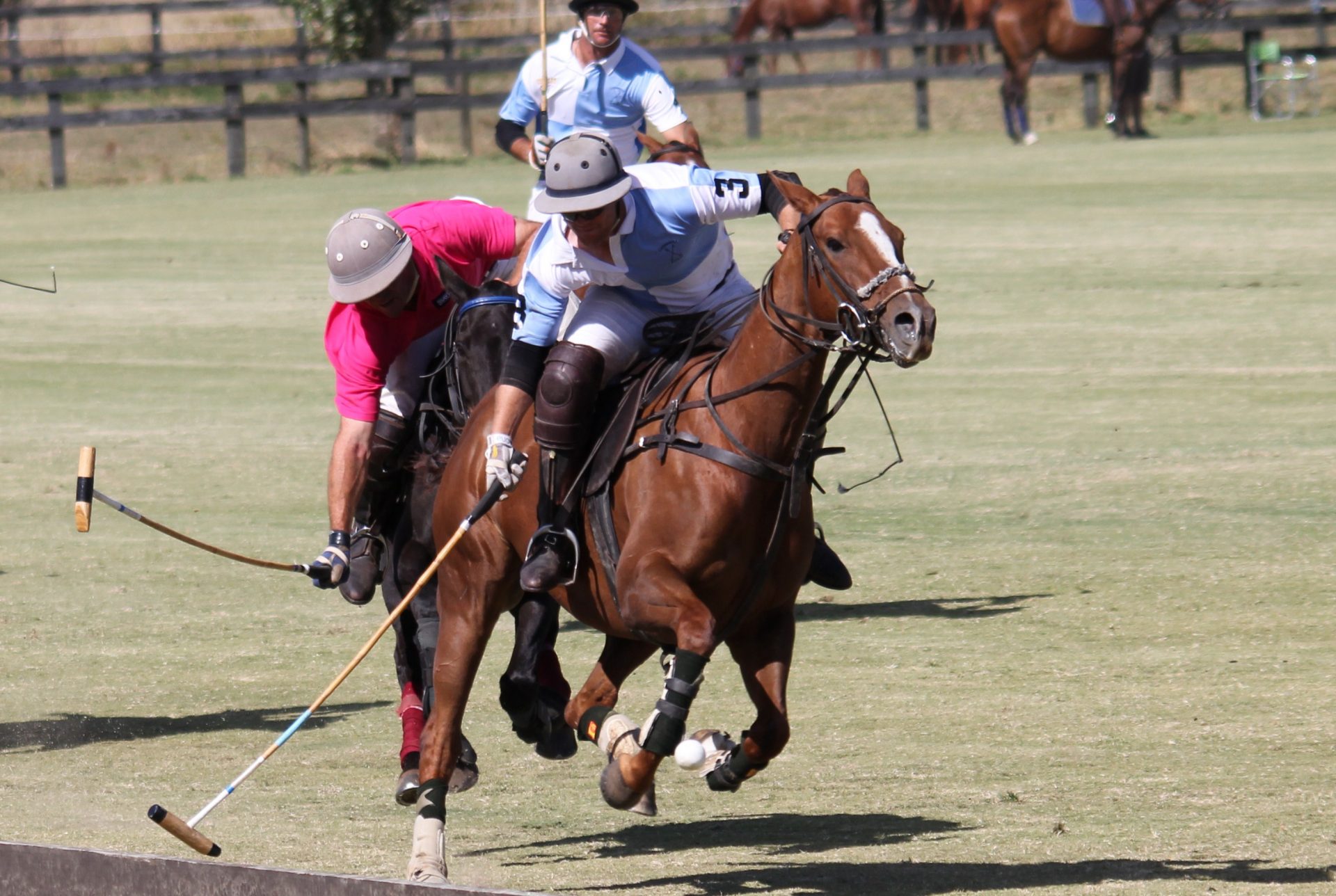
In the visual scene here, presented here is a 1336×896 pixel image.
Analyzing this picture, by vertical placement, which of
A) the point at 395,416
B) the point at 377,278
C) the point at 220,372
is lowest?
the point at 220,372

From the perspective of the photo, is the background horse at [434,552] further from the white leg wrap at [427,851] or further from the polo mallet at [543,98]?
the polo mallet at [543,98]

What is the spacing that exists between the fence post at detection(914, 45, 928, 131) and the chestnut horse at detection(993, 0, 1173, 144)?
7.46 feet

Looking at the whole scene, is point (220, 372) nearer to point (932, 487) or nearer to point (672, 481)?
point (932, 487)

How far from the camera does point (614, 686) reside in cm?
734

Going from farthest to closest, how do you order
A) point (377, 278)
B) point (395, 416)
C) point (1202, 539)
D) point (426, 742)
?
1. point (1202, 539)
2. point (395, 416)
3. point (377, 278)
4. point (426, 742)

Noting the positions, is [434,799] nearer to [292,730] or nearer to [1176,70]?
[292,730]

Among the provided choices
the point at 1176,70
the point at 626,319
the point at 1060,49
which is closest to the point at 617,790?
the point at 626,319

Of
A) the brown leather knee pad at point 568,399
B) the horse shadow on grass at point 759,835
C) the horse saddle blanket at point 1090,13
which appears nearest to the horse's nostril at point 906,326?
the brown leather knee pad at point 568,399

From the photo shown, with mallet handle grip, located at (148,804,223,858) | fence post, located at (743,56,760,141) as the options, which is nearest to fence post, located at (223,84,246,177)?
fence post, located at (743,56,760,141)

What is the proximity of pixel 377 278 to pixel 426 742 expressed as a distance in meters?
1.67

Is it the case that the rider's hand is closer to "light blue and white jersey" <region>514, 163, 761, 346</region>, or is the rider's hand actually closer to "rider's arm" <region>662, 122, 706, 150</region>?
"light blue and white jersey" <region>514, 163, 761, 346</region>

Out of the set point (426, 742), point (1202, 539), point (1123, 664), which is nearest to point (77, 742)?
point (426, 742)

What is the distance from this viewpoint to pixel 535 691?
24.7 ft

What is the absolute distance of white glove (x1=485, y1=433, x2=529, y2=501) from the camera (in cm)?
685
